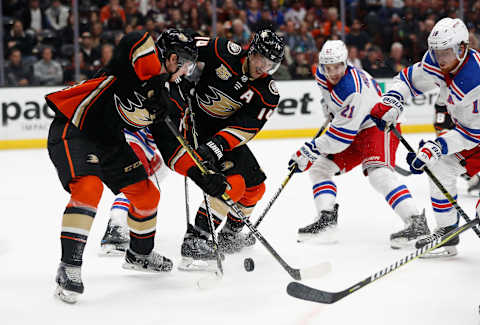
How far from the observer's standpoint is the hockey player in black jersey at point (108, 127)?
2.20 meters

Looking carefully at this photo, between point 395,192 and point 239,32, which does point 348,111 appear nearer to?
point 395,192

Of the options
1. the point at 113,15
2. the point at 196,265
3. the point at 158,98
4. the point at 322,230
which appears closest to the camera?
the point at 158,98

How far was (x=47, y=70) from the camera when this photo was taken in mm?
6699

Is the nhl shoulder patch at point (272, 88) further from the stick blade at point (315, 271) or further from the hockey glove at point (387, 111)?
the stick blade at point (315, 271)

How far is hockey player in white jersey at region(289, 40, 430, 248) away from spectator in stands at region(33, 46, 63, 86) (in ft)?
14.0

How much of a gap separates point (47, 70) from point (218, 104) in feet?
14.4

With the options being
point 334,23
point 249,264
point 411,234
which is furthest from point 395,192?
point 334,23

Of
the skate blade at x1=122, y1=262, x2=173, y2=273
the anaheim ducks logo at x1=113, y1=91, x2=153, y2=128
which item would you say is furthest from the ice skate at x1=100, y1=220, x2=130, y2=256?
the anaheim ducks logo at x1=113, y1=91, x2=153, y2=128

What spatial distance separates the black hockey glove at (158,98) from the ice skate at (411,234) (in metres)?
1.41

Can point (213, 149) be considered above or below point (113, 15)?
above

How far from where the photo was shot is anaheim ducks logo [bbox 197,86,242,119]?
9.30 feet

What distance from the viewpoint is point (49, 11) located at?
22.4 feet

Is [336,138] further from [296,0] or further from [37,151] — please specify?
[296,0]

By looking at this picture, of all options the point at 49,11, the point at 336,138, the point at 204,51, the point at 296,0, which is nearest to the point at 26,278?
the point at 204,51
